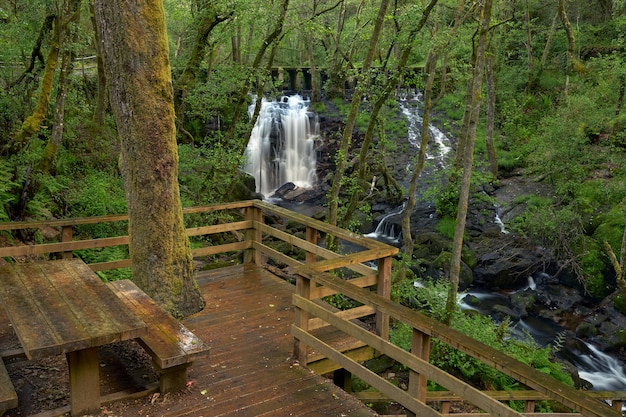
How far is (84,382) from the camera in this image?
4.27 metres

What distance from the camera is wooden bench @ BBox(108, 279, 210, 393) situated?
4.40m

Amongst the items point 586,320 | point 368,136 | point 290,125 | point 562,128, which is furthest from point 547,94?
point 368,136

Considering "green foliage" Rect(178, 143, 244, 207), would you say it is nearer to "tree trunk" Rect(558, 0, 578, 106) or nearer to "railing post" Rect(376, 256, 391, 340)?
"railing post" Rect(376, 256, 391, 340)

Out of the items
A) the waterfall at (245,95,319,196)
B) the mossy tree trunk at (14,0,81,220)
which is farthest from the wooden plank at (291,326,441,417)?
the waterfall at (245,95,319,196)

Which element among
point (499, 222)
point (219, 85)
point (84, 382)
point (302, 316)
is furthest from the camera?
point (499, 222)

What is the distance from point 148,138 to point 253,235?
3032mm

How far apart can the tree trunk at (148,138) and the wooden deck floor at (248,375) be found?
2.43 ft

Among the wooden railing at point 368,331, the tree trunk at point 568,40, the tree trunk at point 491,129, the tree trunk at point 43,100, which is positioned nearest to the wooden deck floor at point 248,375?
the wooden railing at point 368,331

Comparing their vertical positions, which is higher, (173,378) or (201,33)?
(201,33)

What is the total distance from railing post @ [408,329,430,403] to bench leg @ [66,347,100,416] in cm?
250

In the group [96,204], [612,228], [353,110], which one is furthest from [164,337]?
[612,228]

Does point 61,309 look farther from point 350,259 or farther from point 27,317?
point 350,259

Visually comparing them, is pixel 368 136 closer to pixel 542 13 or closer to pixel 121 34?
pixel 121 34

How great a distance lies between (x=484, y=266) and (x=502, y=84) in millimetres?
13743
